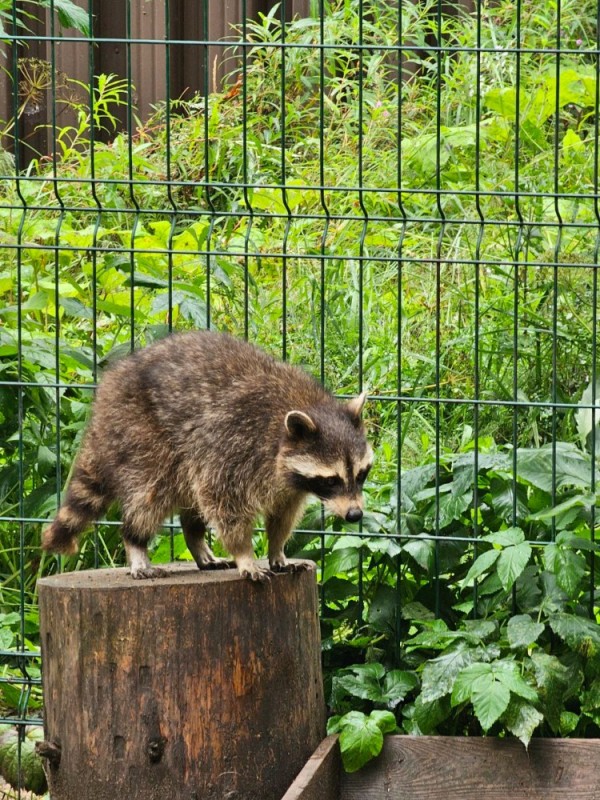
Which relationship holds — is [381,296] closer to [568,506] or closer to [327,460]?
[568,506]

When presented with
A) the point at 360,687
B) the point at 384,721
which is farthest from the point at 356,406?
the point at 384,721

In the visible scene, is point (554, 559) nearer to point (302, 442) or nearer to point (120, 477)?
point (302, 442)

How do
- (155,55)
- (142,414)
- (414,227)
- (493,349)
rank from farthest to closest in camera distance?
(155,55)
(414,227)
(493,349)
(142,414)

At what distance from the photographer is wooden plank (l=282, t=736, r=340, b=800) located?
4.99m

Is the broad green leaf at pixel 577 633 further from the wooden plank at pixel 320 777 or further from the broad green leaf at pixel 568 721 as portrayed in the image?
the wooden plank at pixel 320 777

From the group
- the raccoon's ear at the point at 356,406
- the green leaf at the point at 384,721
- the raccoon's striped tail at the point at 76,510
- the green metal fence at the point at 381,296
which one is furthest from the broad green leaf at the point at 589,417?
the raccoon's striped tail at the point at 76,510

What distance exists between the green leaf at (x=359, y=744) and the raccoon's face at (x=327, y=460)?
876 mm

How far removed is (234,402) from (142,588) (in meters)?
0.78

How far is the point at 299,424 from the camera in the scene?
5074mm

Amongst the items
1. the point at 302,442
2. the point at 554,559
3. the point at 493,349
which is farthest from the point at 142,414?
the point at 493,349

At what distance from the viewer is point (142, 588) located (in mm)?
4957

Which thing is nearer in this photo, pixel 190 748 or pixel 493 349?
pixel 190 748

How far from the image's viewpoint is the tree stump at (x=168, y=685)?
496 centimetres

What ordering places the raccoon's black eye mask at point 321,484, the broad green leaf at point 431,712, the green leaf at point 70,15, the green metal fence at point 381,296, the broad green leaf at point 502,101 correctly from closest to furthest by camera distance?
the raccoon's black eye mask at point 321,484, the broad green leaf at point 431,712, the green metal fence at point 381,296, the green leaf at point 70,15, the broad green leaf at point 502,101
